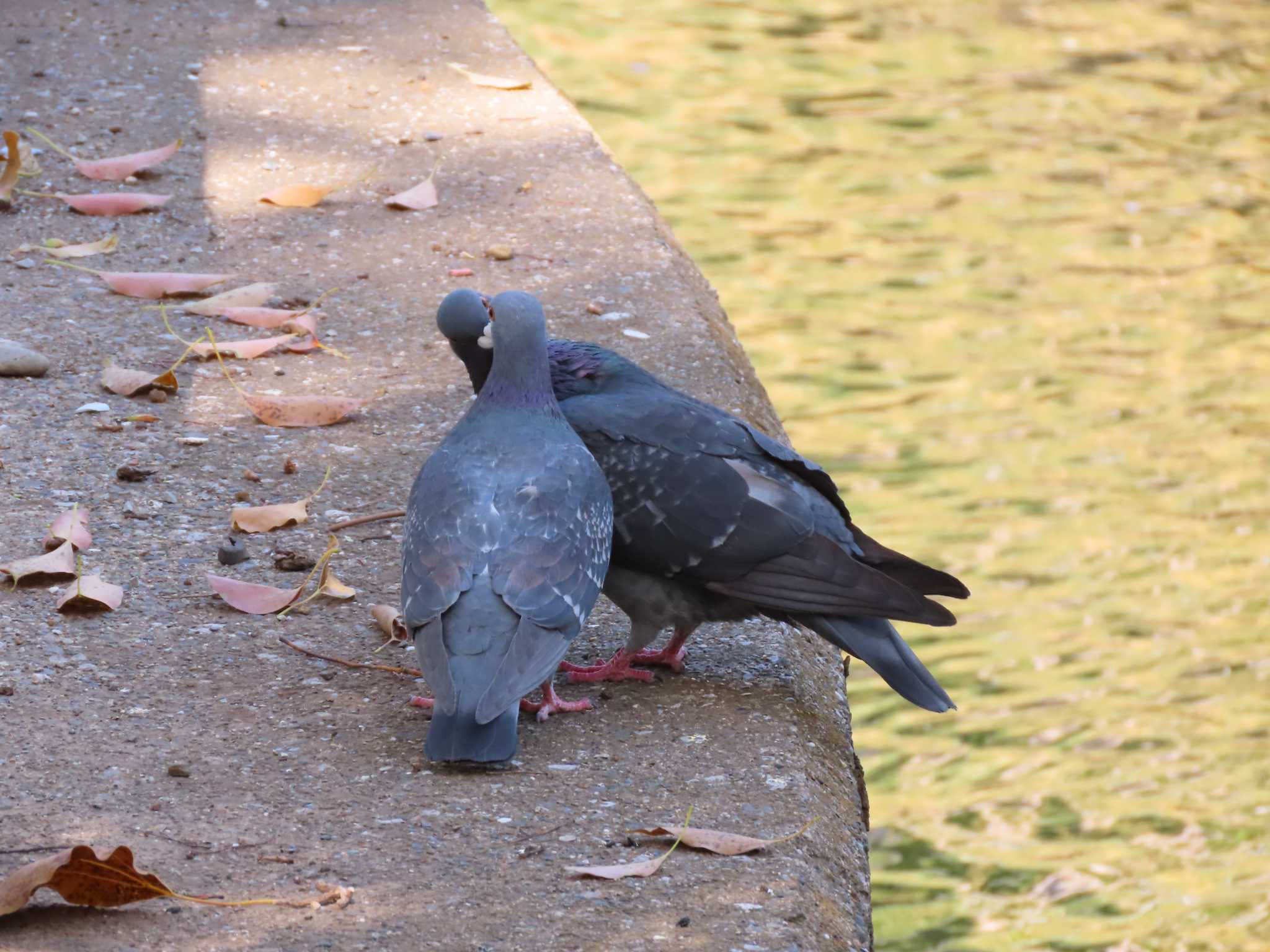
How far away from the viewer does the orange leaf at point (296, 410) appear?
4.10 meters

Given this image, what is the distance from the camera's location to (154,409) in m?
4.11

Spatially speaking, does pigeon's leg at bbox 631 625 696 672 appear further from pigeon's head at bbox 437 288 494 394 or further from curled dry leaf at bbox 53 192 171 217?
curled dry leaf at bbox 53 192 171 217

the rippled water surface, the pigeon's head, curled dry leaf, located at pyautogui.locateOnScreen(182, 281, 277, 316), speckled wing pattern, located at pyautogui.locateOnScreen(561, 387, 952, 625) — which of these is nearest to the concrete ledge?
curled dry leaf, located at pyautogui.locateOnScreen(182, 281, 277, 316)

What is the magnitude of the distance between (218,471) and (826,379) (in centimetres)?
391

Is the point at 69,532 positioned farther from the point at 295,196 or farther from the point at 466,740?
the point at 295,196

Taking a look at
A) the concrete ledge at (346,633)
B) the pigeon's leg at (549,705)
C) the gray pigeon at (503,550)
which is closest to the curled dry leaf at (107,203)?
the concrete ledge at (346,633)

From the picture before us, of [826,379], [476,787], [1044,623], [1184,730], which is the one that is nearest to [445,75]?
[826,379]

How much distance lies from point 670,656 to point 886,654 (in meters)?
0.43

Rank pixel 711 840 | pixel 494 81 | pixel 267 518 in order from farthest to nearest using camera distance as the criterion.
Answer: pixel 494 81 < pixel 267 518 < pixel 711 840

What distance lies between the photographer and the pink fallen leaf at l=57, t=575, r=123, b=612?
3.21 meters

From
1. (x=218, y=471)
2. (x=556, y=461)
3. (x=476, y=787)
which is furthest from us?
(x=218, y=471)

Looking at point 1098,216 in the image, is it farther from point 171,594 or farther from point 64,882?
point 64,882

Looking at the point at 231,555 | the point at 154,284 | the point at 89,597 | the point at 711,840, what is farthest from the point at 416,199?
the point at 711,840

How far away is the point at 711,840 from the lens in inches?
101
